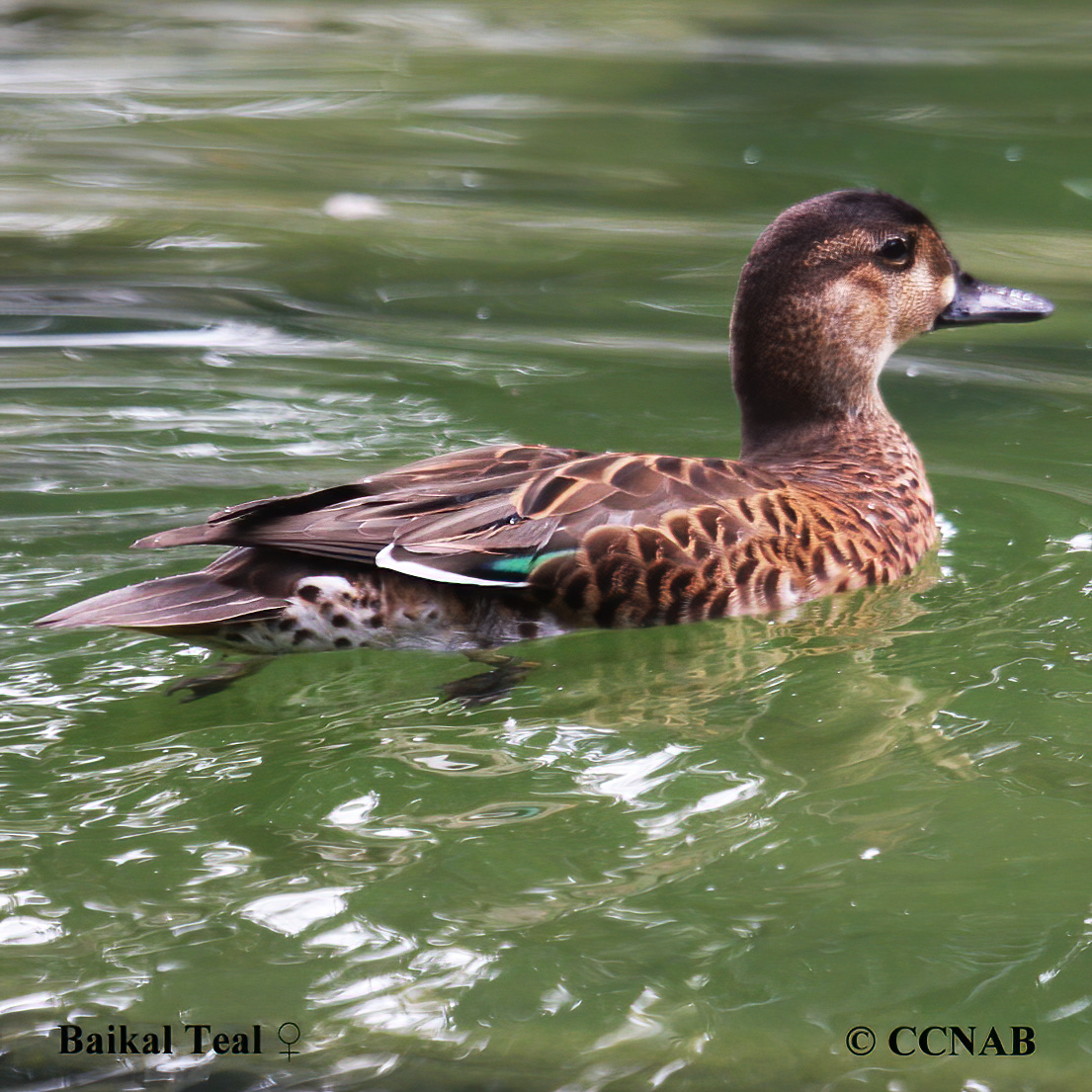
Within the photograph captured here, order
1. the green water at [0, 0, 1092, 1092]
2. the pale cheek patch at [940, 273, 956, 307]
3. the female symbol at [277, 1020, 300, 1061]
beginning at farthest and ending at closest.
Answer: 1. the pale cheek patch at [940, 273, 956, 307]
2. the green water at [0, 0, 1092, 1092]
3. the female symbol at [277, 1020, 300, 1061]

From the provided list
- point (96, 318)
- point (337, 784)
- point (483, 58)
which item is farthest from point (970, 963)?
point (483, 58)

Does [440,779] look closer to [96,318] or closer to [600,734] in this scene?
[600,734]

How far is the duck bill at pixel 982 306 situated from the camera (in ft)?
20.0

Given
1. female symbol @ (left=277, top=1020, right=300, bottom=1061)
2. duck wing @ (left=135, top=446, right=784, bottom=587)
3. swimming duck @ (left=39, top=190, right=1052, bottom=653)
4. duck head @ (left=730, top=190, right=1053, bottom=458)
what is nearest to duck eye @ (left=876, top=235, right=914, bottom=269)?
duck head @ (left=730, top=190, right=1053, bottom=458)

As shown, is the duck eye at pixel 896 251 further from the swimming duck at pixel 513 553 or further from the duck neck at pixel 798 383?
the swimming duck at pixel 513 553

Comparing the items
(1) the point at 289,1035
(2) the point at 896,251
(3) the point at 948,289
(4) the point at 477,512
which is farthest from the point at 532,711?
(3) the point at 948,289

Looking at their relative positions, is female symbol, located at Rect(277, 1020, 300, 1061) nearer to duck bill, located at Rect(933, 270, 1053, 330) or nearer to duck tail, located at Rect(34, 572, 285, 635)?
duck tail, located at Rect(34, 572, 285, 635)

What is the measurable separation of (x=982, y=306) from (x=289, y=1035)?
13.1 feet

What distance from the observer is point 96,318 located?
839 cm

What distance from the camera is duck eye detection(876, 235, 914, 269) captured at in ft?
18.9

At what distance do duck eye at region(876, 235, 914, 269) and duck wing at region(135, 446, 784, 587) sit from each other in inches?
49.9

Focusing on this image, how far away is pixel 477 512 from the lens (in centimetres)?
478

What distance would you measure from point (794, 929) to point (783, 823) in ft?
1.42

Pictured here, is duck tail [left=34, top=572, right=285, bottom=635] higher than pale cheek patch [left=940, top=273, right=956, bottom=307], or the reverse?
pale cheek patch [left=940, top=273, right=956, bottom=307]
